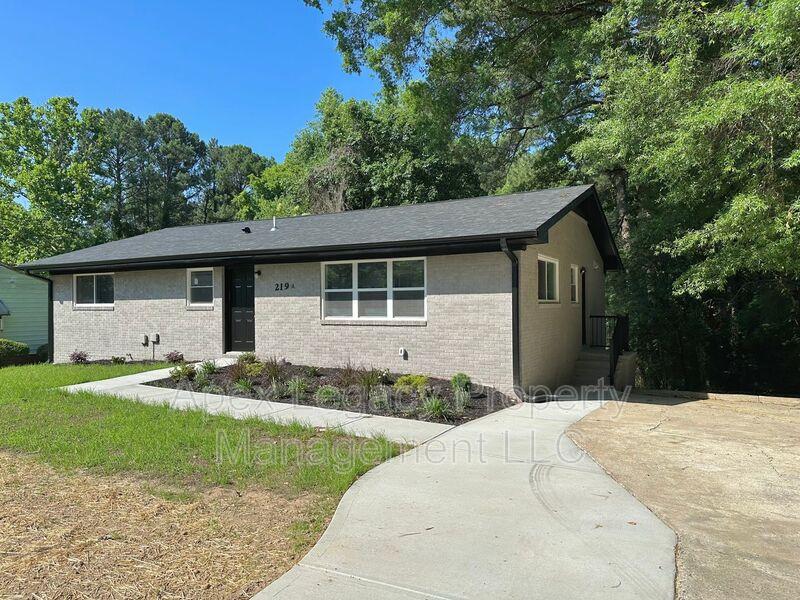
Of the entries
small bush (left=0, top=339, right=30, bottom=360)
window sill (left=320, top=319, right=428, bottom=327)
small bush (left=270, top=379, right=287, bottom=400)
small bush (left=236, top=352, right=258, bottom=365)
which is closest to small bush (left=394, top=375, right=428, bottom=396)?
window sill (left=320, top=319, right=428, bottom=327)

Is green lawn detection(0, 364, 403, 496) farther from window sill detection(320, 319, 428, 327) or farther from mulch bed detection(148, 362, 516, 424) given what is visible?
window sill detection(320, 319, 428, 327)

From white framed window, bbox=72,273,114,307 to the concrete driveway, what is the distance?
12660 mm

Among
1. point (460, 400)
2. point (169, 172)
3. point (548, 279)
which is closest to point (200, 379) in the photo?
point (460, 400)

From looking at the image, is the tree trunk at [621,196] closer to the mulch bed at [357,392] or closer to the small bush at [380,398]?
the mulch bed at [357,392]

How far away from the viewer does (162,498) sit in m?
4.43

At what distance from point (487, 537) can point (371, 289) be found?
7775 mm

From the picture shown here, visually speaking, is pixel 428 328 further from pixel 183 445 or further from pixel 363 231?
pixel 183 445

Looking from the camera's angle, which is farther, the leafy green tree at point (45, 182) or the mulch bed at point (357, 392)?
the leafy green tree at point (45, 182)

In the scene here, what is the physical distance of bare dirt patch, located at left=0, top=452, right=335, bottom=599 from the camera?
3.12 metres

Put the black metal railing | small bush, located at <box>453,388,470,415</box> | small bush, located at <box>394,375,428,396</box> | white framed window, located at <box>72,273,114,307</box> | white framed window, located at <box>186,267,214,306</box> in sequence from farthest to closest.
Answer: white framed window, located at <box>72,273,114,307</box> → white framed window, located at <box>186,267,214,306</box> → the black metal railing → small bush, located at <box>394,375,428,396</box> → small bush, located at <box>453,388,470,415</box>

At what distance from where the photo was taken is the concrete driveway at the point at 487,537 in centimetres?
305

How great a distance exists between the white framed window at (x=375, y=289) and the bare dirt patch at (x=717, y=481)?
4.13 metres

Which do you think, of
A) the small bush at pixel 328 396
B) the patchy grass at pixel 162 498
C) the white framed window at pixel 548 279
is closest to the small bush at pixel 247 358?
the small bush at pixel 328 396

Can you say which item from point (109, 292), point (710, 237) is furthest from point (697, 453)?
point (109, 292)
